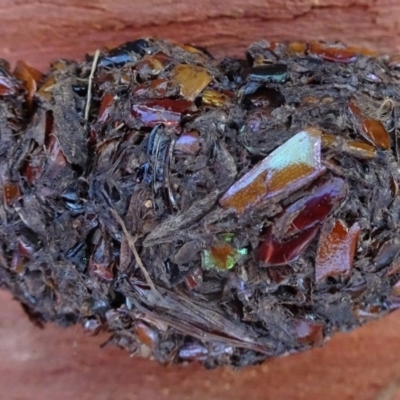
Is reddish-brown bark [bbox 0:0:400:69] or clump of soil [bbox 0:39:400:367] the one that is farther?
reddish-brown bark [bbox 0:0:400:69]

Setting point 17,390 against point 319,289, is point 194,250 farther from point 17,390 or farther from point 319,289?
point 17,390

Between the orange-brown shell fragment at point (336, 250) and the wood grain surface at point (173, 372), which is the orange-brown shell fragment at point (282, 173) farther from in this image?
the wood grain surface at point (173, 372)

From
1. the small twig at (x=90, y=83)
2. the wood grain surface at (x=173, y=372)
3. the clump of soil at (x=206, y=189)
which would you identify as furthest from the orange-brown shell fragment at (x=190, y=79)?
the wood grain surface at (x=173, y=372)

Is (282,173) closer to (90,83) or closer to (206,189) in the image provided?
(206,189)

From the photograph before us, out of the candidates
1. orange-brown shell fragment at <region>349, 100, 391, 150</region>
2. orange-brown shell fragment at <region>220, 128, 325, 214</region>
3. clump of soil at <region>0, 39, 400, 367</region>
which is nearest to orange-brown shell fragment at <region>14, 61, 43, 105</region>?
clump of soil at <region>0, 39, 400, 367</region>

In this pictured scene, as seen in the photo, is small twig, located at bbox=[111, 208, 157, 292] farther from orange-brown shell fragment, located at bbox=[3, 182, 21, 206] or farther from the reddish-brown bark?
the reddish-brown bark

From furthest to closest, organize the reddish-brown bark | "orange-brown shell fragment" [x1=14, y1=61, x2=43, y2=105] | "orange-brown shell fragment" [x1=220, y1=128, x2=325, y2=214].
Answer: the reddish-brown bark
"orange-brown shell fragment" [x1=14, y1=61, x2=43, y2=105]
"orange-brown shell fragment" [x1=220, y1=128, x2=325, y2=214]

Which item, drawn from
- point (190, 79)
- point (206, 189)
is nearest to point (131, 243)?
point (206, 189)
